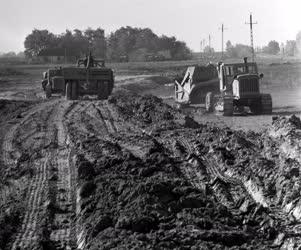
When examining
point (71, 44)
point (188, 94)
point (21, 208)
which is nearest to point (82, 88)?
point (188, 94)

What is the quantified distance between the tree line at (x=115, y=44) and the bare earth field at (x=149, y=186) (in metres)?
73.9

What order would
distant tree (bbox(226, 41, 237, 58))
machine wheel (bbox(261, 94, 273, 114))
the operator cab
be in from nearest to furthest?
machine wheel (bbox(261, 94, 273, 114)) < the operator cab < distant tree (bbox(226, 41, 237, 58))

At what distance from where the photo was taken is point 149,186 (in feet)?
32.1

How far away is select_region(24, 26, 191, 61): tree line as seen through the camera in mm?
93562

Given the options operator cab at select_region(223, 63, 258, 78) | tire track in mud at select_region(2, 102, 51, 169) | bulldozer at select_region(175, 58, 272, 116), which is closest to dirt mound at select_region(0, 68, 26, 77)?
bulldozer at select_region(175, 58, 272, 116)

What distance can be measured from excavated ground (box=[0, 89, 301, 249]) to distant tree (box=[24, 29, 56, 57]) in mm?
78318

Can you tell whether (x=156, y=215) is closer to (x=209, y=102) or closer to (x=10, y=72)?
(x=209, y=102)

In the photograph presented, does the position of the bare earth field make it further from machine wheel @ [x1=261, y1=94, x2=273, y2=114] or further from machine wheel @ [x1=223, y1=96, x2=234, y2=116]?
machine wheel @ [x1=261, y1=94, x2=273, y2=114]

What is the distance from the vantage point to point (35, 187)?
1127cm

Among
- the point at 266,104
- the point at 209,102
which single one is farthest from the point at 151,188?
the point at 209,102

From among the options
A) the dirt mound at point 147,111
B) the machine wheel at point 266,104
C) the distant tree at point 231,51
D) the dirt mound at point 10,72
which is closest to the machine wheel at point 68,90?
the dirt mound at point 147,111

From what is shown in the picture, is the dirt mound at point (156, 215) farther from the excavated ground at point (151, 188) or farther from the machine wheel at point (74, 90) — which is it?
the machine wheel at point (74, 90)

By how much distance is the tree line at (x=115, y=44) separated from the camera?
3684 inches

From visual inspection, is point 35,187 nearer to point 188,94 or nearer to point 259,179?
point 259,179
